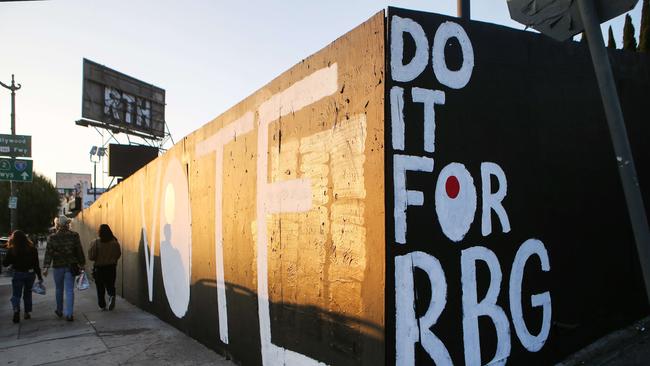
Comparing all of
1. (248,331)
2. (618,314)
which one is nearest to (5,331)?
(248,331)

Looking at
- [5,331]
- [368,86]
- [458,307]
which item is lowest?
[5,331]

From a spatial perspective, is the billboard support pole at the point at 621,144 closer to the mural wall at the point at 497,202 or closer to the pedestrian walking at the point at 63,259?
the mural wall at the point at 497,202

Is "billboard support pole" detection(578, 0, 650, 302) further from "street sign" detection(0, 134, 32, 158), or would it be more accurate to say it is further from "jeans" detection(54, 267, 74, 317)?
"street sign" detection(0, 134, 32, 158)

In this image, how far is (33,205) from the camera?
133 ft

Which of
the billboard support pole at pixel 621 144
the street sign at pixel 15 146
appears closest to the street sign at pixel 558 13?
the billboard support pole at pixel 621 144

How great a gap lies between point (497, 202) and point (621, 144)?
106 centimetres

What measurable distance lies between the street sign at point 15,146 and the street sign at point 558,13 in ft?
65.1

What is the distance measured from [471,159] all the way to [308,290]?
1.54 m

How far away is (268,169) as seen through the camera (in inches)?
161

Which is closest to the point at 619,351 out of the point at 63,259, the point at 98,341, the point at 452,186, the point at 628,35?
the point at 452,186

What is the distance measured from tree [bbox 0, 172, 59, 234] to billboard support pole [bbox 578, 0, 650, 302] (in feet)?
146

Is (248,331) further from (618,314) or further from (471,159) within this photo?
(618,314)

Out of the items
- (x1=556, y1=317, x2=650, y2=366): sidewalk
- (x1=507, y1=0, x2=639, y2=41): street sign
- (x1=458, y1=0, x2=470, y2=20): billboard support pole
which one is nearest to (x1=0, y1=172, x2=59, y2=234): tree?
(x1=458, y1=0, x2=470, y2=20): billboard support pole

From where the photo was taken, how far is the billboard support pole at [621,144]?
7.54 feet
